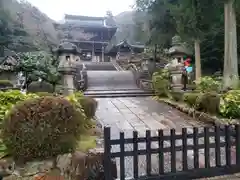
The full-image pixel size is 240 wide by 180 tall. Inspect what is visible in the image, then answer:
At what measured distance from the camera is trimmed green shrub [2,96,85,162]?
2.79 m

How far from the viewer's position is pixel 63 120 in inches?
116

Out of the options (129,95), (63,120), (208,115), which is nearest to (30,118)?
(63,120)

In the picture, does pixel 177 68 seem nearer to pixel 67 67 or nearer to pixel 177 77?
pixel 177 77

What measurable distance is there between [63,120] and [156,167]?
5.24ft

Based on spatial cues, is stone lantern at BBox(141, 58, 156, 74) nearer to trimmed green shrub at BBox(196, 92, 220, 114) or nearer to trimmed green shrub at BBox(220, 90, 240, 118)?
trimmed green shrub at BBox(196, 92, 220, 114)

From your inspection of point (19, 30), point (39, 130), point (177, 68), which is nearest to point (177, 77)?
point (177, 68)

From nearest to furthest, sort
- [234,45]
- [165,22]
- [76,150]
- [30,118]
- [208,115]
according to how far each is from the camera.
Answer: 1. [30,118]
2. [76,150]
3. [208,115]
4. [234,45]
5. [165,22]

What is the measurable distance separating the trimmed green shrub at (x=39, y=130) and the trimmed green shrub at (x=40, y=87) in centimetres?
706

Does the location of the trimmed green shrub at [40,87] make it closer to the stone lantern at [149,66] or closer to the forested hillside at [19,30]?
the stone lantern at [149,66]

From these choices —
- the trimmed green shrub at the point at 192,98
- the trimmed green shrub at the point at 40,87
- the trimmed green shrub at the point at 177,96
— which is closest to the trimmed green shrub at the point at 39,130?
the trimmed green shrub at the point at 192,98

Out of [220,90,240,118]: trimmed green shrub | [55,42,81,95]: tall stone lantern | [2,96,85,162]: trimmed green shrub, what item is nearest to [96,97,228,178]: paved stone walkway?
[220,90,240,118]: trimmed green shrub

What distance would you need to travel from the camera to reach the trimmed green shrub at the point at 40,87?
9.73m

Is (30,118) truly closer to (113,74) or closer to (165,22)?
(113,74)

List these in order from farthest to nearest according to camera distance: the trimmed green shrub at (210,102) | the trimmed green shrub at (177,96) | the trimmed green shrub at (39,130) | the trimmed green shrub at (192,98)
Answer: the trimmed green shrub at (177,96) → the trimmed green shrub at (192,98) → the trimmed green shrub at (210,102) → the trimmed green shrub at (39,130)
